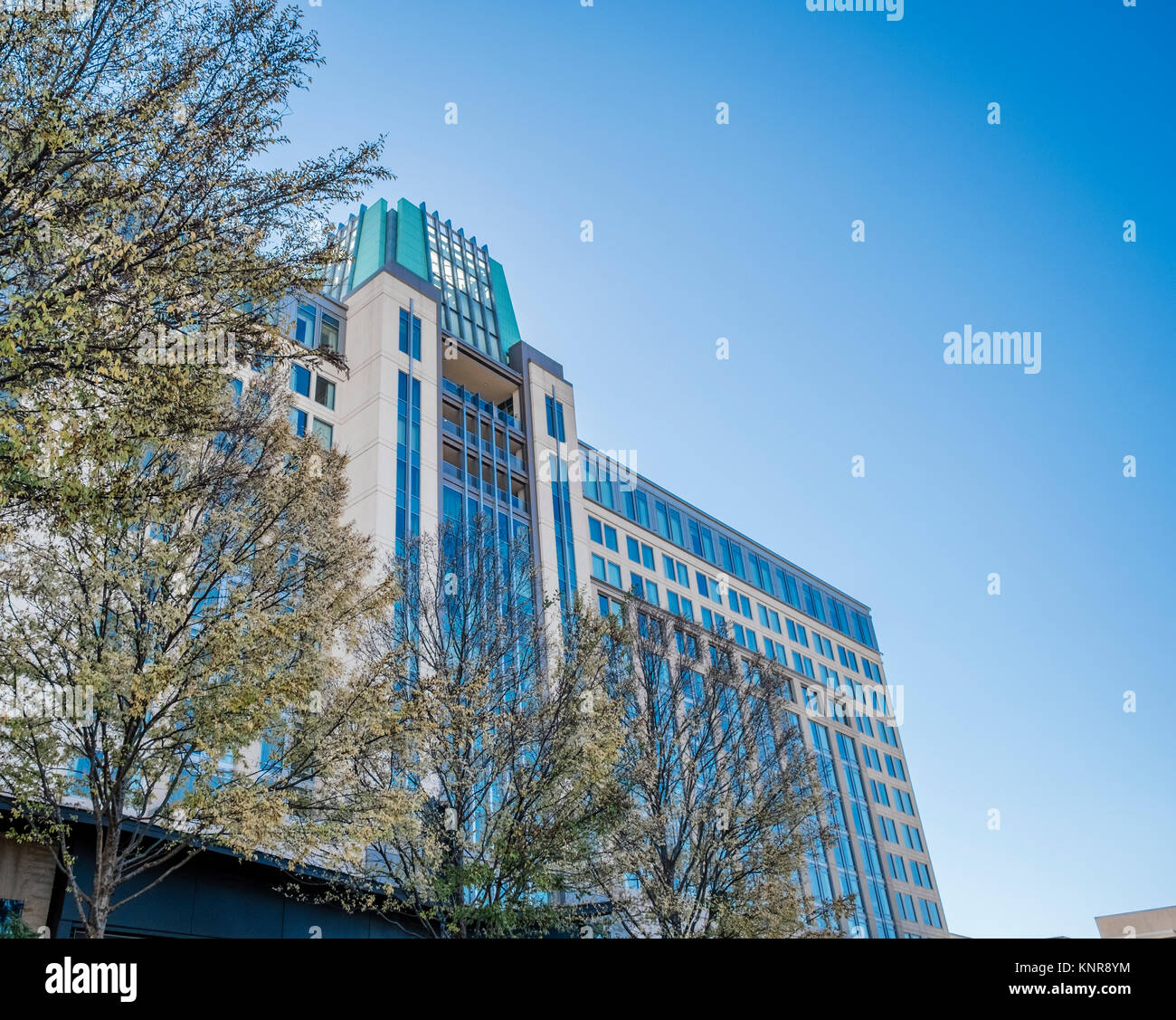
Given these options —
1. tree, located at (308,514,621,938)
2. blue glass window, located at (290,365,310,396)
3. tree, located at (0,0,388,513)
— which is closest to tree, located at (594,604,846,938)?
tree, located at (308,514,621,938)

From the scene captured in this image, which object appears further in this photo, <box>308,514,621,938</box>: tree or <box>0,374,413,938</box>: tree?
<box>308,514,621,938</box>: tree

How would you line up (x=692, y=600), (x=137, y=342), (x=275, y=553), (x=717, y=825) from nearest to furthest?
(x=137, y=342), (x=275, y=553), (x=717, y=825), (x=692, y=600)

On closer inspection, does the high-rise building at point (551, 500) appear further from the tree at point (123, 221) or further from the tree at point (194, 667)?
the tree at point (123, 221)

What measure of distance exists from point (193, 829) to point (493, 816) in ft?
21.2

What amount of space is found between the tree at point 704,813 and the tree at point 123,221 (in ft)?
44.0

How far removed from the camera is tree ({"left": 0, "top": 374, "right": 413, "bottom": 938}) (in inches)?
469

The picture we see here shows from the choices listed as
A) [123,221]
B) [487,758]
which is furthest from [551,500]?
[123,221]

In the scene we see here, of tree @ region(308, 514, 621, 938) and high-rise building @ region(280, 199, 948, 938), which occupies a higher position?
high-rise building @ region(280, 199, 948, 938)

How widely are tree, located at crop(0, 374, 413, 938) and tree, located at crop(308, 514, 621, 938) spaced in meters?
1.45

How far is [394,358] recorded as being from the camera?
124 feet

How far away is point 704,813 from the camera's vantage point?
893 inches

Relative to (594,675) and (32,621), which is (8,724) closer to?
(32,621)

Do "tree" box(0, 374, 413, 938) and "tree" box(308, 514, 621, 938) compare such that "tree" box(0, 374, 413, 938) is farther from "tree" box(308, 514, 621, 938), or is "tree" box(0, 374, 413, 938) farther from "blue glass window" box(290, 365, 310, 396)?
"blue glass window" box(290, 365, 310, 396)
